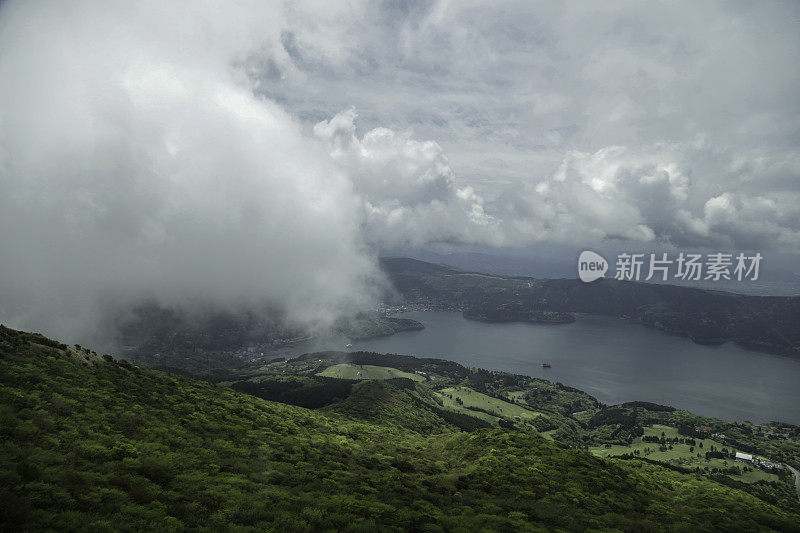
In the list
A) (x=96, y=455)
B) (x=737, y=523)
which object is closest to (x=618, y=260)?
(x=737, y=523)

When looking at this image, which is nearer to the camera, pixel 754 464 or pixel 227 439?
pixel 227 439

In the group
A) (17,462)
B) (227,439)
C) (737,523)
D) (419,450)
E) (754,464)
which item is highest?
(17,462)

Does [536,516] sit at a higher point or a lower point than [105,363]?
lower

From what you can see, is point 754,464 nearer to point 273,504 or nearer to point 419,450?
point 419,450

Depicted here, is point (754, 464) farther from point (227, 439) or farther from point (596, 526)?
point (227, 439)

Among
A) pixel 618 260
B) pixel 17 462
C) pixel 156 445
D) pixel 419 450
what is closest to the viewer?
pixel 17 462

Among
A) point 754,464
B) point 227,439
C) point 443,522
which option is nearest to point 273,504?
point 443,522

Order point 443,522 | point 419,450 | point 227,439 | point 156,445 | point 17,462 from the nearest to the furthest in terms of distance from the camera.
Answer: point 17,462, point 443,522, point 156,445, point 227,439, point 419,450
